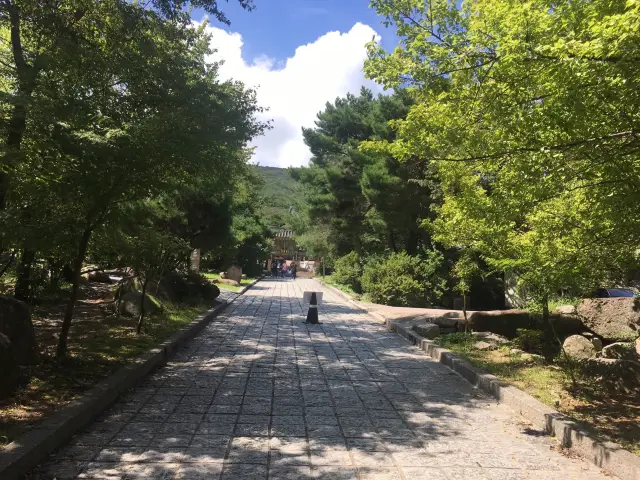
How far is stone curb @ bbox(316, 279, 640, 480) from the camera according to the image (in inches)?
157

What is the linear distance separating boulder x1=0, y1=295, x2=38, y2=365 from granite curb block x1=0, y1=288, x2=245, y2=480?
1097 millimetres

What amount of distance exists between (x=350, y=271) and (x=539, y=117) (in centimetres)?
2587

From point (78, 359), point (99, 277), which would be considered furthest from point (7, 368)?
point (99, 277)

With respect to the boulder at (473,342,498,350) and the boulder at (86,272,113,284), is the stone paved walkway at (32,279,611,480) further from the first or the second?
the boulder at (86,272,113,284)

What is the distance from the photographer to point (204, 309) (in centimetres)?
1429

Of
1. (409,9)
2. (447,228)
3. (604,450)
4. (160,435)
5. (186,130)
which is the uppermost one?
(409,9)

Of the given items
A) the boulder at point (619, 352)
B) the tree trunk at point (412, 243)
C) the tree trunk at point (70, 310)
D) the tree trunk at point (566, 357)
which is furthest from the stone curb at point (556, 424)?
the tree trunk at point (412, 243)

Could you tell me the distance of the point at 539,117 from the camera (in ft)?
15.1

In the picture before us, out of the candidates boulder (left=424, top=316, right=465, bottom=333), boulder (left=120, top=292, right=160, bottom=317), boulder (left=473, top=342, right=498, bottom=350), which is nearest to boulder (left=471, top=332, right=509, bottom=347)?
boulder (left=473, top=342, right=498, bottom=350)

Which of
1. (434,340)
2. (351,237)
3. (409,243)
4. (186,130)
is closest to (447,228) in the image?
(434,340)

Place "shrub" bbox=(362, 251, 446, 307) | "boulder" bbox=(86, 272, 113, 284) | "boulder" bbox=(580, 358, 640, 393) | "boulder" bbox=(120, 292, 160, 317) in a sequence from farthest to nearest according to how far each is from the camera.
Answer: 1. "shrub" bbox=(362, 251, 446, 307)
2. "boulder" bbox=(86, 272, 113, 284)
3. "boulder" bbox=(120, 292, 160, 317)
4. "boulder" bbox=(580, 358, 640, 393)

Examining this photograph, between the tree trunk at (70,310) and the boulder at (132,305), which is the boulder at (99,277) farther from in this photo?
the tree trunk at (70,310)

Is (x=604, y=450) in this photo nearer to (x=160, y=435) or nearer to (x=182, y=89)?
(x=160, y=435)

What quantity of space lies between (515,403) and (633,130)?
3376 mm
